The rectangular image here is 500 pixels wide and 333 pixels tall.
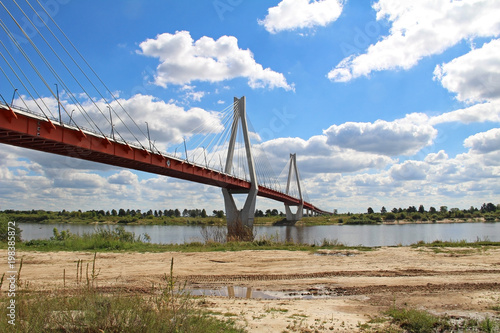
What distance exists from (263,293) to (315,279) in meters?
2.14

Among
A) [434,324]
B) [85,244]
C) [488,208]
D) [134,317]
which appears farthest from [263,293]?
[488,208]

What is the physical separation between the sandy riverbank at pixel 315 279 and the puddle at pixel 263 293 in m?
0.03

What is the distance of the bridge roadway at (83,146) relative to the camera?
17.5 m

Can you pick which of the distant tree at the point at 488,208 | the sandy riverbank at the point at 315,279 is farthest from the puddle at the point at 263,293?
the distant tree at the point at 488,208

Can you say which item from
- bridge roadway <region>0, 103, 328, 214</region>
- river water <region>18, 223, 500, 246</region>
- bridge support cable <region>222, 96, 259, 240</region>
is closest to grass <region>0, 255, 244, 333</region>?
bridge roadway <region>0, 103, 328, 214</region>

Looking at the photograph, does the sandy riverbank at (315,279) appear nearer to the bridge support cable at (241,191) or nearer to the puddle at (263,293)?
the puddle at (263,293)

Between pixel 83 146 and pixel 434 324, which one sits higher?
Answer: pixel 83 146

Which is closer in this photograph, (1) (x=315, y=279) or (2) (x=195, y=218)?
(1) (x=315, y=279)

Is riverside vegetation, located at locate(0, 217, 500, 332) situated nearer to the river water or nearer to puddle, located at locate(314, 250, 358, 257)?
puddle, located at locate(314, 250, 358, 257)

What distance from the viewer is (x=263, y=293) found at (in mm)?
9203

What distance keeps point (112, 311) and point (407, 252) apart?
14789mm

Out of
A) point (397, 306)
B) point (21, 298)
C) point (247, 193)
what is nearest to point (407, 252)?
point (397, 306)

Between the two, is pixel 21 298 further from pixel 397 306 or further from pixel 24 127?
pixel 24 127

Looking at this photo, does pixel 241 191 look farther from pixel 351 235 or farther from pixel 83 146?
pixel 83 146
